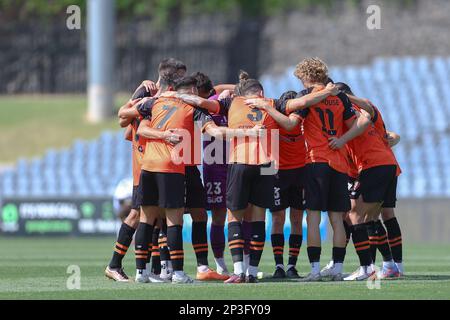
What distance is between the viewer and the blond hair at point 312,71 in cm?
1238

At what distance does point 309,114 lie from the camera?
12438 millimetres

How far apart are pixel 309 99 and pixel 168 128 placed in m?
1.46

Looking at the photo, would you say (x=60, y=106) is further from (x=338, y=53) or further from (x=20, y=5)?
(x=338, y=53)

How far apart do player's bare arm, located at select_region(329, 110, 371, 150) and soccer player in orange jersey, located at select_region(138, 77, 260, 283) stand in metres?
0.81

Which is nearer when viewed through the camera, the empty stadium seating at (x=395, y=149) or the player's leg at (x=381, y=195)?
the player's leg at (x=381, y=195)

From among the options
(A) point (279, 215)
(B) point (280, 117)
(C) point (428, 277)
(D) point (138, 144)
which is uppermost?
(B) point (280, 117)

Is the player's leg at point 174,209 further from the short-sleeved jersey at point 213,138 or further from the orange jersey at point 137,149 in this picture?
the short-sleeved jersey at point 213,138

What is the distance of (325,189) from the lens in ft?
40.4

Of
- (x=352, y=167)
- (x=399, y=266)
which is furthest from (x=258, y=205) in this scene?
(x=399, y=266)

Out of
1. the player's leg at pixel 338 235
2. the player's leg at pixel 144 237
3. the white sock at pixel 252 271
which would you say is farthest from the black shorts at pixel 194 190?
the player's leg at pixel 338 235

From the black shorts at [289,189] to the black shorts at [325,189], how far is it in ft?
2.10

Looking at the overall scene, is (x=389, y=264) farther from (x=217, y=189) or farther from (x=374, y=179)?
(x=217, y=189)

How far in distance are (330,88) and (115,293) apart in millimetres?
3061
